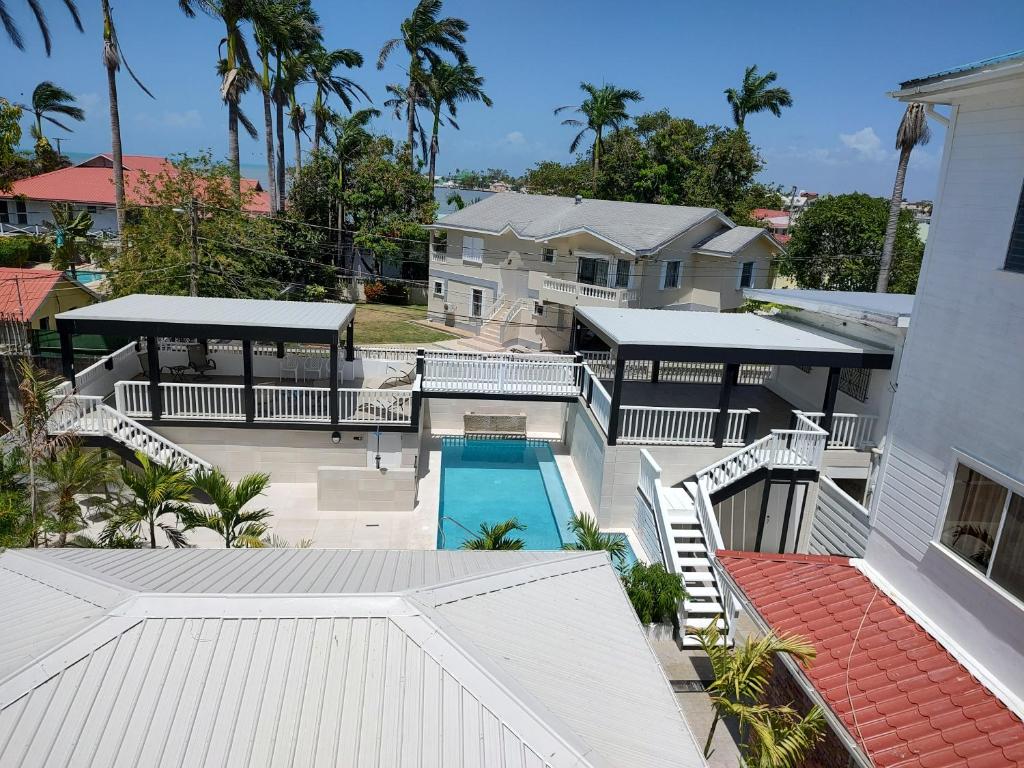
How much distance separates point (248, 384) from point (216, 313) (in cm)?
201

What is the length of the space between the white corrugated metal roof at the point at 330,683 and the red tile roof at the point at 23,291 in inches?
602

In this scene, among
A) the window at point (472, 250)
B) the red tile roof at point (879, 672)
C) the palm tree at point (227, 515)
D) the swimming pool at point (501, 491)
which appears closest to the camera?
the red tile roof at point (879, 672)

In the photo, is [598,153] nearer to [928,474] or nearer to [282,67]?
[282,67]

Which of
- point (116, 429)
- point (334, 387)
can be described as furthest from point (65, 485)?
point (334, 387)

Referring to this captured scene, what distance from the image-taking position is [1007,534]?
7.81 metres

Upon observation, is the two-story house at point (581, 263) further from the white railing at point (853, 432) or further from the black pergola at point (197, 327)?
the black pergola at point (197, 327)

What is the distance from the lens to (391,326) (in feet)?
117

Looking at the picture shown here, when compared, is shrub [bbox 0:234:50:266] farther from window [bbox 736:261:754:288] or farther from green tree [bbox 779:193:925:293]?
green tree [bbox 779:193:925:293]

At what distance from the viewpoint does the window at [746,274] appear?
31.3 m

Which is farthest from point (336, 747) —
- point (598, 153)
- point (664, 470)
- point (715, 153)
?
point (598, 153)

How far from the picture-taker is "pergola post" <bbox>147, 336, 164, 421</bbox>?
15.8 metres

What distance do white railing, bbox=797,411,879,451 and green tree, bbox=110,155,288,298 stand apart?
2160cm

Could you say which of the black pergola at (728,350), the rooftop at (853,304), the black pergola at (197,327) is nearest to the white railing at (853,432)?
the black pergola at (728,350)

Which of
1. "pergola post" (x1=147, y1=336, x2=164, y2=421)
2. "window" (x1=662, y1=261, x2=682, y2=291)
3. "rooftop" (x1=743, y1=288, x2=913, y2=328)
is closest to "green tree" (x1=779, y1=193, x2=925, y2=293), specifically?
"window" (x1=662, y1=261, x2=682, y2=291)
